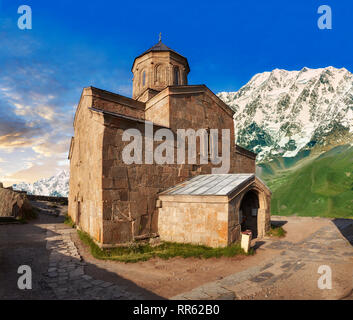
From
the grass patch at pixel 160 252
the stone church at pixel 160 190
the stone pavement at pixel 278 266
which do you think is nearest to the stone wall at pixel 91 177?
the stone church at pixel 160 190

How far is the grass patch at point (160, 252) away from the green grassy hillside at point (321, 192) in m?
18.6

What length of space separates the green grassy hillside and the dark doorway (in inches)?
570

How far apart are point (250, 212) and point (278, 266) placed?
4968mm

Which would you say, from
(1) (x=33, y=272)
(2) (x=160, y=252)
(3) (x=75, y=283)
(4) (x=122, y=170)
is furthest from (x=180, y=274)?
(4) (x=122, y=170)

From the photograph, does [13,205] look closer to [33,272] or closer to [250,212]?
[33,272]

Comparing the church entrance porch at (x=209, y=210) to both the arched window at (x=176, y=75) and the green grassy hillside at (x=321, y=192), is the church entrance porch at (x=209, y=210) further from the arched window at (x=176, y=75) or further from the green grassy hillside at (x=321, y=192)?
the green grassy hillside at (x=321, y=192)

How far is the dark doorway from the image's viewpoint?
1080 cm

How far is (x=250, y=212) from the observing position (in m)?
11.1

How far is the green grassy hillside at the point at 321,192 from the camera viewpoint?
21.1 meters

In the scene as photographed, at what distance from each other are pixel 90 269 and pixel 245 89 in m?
77.7

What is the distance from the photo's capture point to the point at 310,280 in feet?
16.9

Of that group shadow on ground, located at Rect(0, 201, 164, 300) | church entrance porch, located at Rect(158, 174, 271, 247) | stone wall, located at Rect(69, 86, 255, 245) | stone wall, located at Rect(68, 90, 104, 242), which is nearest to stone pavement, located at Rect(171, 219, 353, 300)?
shadow on ground, located at Rect(0, 201, 164, 300)

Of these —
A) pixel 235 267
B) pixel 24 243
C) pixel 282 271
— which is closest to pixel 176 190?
pixel 235 267

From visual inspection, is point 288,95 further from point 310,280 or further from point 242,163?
point 310,280
